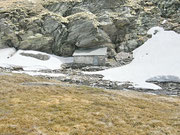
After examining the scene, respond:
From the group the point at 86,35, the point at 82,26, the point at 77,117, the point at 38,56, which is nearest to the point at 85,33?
the point at 86,35

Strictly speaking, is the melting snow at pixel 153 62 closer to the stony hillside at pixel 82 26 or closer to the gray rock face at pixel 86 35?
the stony hillside at pixel 82 26

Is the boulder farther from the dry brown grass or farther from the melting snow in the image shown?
the dry brown grass

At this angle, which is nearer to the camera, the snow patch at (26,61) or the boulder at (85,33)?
the snow patch at (26,61)

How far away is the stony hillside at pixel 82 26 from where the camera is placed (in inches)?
2510

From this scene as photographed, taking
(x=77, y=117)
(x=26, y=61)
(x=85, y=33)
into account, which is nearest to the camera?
(x=77, y=117)

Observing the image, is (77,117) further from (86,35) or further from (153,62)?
(86,35)

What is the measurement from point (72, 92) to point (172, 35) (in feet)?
157

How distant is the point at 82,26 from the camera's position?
63.9 meters

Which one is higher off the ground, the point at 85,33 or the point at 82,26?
the point at 82,26

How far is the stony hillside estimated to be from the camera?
209 ft

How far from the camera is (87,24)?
6334cm

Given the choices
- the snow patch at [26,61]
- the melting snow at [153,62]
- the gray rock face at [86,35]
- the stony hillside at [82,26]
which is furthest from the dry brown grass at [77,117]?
the stony hillside at [82,26]

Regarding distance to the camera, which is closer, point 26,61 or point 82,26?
point 26,61

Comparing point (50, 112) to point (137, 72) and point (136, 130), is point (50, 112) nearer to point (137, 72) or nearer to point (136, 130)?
point (136, 130)
